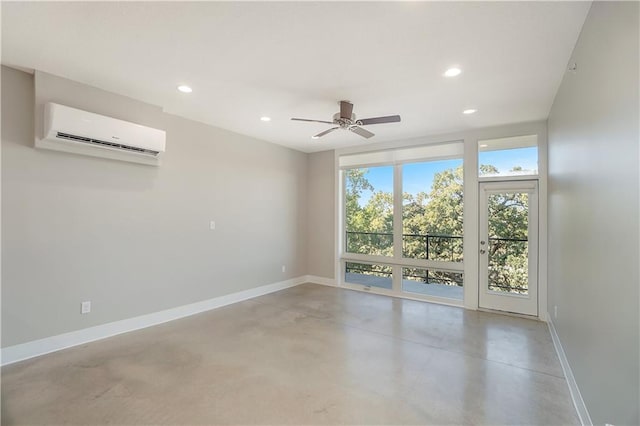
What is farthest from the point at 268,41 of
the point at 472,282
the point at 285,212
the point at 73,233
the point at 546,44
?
the point at 472,282

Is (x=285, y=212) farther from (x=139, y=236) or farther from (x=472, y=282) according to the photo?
(x=472, y=282)

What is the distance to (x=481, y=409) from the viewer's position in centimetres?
218

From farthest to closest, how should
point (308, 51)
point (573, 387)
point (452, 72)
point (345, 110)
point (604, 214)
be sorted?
point (345, 110) < point (452, 72) < point (308, 51) < point (573, 387) < point (604, 214)

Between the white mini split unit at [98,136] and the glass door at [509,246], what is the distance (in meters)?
4.73

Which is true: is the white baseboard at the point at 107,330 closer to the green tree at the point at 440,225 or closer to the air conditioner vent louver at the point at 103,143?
the air conditioner vent louver at the point at 103,143

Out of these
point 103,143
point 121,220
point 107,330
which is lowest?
point 107,330

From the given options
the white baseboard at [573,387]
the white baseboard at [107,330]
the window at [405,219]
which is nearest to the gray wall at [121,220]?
the white baseboard at [107,330]

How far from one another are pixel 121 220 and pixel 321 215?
3.69m

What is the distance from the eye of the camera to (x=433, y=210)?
201 inches

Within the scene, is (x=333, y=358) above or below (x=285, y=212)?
below

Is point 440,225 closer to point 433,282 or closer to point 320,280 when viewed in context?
point 433,282

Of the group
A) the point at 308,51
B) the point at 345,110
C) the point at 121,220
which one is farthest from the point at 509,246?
the point at 121,220

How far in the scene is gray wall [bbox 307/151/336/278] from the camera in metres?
6.20

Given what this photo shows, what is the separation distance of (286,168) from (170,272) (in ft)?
9.60
